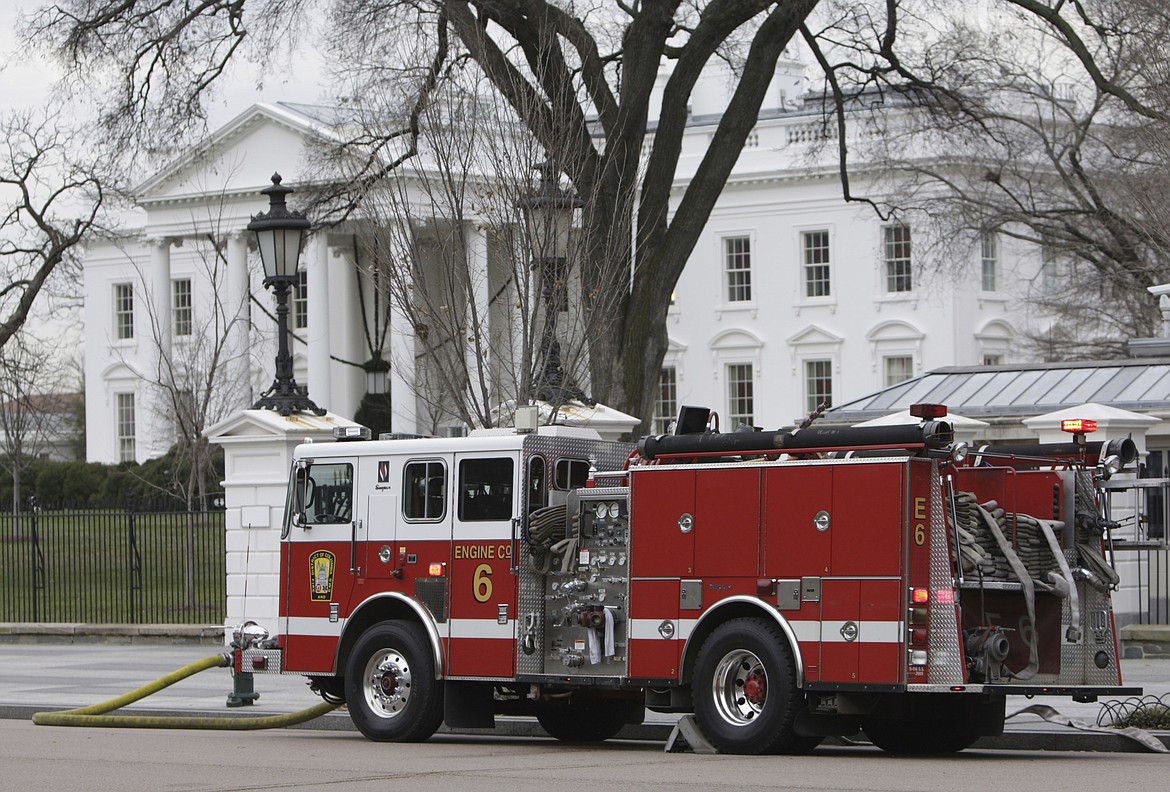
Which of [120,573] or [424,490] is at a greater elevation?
[424,490]

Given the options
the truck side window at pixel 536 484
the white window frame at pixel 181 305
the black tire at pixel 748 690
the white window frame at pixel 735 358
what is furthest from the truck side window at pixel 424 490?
the white window frame at pixel 181 305

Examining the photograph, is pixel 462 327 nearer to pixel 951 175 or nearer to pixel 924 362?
pixel 951 175

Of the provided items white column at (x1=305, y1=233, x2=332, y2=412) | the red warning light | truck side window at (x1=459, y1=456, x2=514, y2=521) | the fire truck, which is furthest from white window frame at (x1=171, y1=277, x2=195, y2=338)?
the red warning light

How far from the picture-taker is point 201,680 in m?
21.4

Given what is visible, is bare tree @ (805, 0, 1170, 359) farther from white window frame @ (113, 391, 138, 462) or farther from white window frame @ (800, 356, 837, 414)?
white window frame @ (113, 391, 138, 462)

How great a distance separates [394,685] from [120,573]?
64.0ft

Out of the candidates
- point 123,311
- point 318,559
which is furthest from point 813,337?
point 318,559

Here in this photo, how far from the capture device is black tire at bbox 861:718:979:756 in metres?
14.1

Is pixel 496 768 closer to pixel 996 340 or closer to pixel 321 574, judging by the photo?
pixel 321 574

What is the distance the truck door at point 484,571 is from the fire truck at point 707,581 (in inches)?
0.7

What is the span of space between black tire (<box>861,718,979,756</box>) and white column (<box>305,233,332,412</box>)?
45746 mm

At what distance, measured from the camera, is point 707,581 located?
13.6m

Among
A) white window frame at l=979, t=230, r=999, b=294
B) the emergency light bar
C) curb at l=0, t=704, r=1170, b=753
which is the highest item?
white window frame at l=979, t=230, r=999, b=294

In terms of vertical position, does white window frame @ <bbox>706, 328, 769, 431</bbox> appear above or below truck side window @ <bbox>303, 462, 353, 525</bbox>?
above
